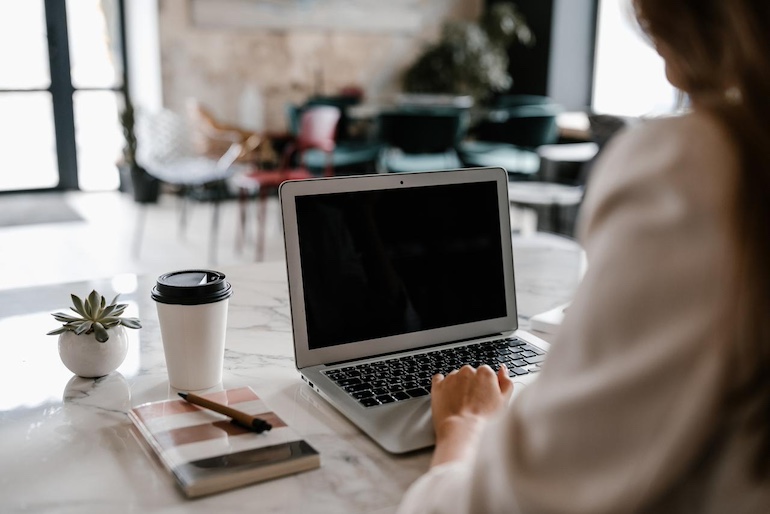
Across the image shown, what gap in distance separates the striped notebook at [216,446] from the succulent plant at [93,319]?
170 millimetres

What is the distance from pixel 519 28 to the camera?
692 centimetres

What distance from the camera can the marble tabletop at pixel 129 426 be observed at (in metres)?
0.75

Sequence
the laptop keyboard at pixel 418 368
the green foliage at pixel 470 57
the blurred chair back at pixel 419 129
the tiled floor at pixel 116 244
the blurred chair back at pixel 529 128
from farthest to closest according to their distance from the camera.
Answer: the green foliage at pixel 470 57 < the blurred chair back at pixel 529 128 < the blurred chair back at pixel 419 129 < the tiled floor at pixel 116 244 < the laptop keyboard at pixel 418 368

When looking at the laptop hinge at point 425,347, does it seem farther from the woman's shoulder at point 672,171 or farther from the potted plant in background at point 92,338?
the woman's shoulder at point 672,171

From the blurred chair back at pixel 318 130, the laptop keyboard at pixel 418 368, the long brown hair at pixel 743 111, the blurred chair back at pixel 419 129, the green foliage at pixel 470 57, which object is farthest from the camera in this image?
the green foliage at pixel 470 57

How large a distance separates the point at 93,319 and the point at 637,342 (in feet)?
2.53

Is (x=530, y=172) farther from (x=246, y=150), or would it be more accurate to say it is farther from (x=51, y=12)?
(x=51, y=12)

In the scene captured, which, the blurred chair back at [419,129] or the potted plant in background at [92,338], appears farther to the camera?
the blurred chair back at [419,129]

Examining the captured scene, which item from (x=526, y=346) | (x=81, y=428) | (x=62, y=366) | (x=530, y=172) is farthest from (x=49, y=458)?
(x=530, y=172)

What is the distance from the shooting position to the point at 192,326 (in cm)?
98

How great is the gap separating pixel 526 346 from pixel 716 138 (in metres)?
0.69

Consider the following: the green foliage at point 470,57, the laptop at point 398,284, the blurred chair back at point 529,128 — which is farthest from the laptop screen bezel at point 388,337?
the green foliage at point 470,57

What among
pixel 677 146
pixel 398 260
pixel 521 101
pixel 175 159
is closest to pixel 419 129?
pixel 175 159

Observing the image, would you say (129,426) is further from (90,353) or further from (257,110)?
(257,110)
